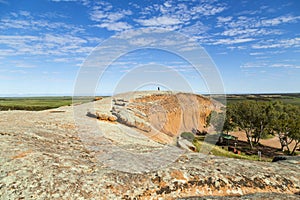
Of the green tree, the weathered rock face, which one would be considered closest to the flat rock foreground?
the weathered rock face

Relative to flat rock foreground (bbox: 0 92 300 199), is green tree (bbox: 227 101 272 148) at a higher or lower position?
lower

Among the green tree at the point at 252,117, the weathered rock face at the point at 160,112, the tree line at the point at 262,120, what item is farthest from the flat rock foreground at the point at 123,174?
the green tree at the point at 252,117

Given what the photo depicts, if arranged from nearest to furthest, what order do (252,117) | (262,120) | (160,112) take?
1. (160,112)
2. (262,120)
3. (252,117)

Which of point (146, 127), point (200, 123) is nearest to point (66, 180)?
point (146, 127)

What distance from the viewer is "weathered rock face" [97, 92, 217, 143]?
824 inches

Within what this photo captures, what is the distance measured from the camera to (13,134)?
899 cm

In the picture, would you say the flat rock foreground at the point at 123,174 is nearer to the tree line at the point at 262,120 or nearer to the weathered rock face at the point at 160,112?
the weathered rock face at the point at 160,112

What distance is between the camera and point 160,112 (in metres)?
34.6

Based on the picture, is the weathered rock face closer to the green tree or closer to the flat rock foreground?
the green tree

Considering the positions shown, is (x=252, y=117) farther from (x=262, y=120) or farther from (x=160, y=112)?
(x=160, y=112)

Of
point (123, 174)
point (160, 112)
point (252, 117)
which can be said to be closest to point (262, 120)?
point (252, 117)

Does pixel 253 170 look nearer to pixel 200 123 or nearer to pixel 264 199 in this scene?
pixel 264 199

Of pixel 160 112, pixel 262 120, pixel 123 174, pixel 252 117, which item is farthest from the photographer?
pixel 252 117

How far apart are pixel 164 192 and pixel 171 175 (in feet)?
2.40
